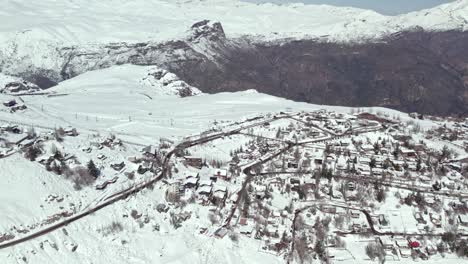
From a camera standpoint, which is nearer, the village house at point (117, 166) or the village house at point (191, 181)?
the village house at point (191, 181)

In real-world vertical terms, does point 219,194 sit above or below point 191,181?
below

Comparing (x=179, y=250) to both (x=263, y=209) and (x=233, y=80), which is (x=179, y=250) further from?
(x=233, y=80)

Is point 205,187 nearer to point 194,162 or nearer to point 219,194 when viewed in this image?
point 219,194

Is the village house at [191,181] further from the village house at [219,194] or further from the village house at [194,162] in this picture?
the village house at [194,162]

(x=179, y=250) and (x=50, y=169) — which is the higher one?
(x=50, y=169)

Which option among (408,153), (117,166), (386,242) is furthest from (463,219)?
(117,166)

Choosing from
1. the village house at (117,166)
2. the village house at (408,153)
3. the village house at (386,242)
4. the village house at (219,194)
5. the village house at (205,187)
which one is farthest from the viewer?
the village house at (408,153)

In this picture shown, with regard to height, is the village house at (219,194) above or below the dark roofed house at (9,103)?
below

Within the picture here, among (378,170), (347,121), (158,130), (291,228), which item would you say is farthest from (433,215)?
(158,130)

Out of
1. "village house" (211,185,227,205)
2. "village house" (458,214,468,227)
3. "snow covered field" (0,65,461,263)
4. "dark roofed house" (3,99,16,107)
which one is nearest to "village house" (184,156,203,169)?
"snow covered field" (0,65,461,263)

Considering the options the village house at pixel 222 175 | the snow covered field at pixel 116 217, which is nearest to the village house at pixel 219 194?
the snow covered field at pixel 116 217

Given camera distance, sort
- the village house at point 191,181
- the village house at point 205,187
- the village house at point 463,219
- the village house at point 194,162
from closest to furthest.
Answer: the village house at point 463,219 < the village house at point 205,187 < the village house at point 191,181 < the village house at point 194,162
